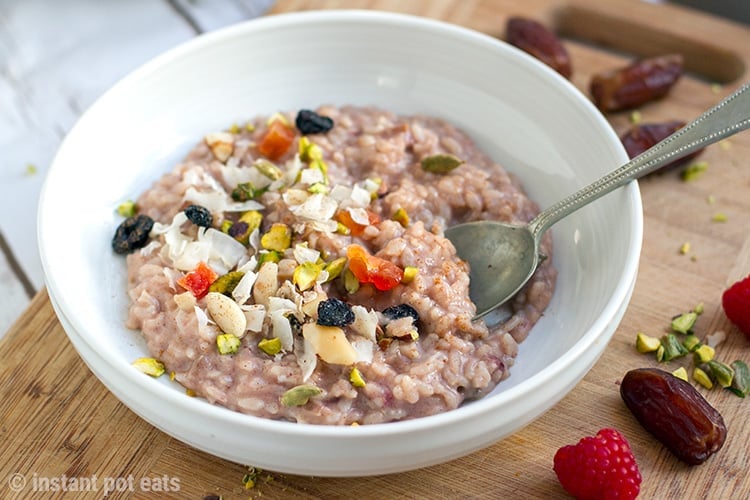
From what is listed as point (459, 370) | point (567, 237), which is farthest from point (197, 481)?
point (567, 237)

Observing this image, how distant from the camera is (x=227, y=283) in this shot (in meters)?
2.26

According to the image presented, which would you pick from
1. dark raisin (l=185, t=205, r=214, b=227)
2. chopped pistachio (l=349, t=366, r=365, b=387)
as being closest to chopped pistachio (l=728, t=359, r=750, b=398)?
chopped pistachio (l=349, t=366, r=365, b=387)

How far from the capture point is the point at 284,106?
298 cm

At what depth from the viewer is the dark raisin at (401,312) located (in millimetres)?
2168

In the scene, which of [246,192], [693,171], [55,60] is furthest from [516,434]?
[55,60]

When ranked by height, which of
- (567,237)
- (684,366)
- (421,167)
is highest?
(421,167)

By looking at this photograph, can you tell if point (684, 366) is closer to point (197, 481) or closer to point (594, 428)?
point (594, 428)

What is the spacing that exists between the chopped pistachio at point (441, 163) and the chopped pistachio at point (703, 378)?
907 mm

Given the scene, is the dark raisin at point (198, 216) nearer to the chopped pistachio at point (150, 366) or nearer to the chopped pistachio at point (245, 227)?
the chopped pistachio at point (245, 227)

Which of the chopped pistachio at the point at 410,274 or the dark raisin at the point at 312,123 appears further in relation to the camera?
the dark raisin at the point at 312,123

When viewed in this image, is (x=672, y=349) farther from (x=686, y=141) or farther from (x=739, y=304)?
(x=686, y=141)

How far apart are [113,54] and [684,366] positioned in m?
2.76

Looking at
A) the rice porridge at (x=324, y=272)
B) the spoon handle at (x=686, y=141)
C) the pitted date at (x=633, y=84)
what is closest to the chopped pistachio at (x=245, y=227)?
the rice porridge at (x=324, y=272)

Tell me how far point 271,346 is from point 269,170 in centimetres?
64
